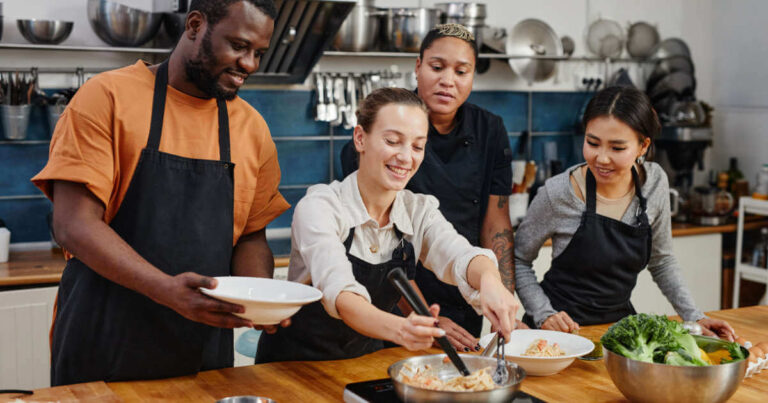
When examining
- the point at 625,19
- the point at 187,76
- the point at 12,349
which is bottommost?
the point at 12,349

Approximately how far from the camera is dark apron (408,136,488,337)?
2.50 metres

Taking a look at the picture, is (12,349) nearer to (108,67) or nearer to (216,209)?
(108,67)

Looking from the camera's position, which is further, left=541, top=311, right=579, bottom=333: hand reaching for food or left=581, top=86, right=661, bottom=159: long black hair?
left=581, top=86, right=661, bottom=159: long black hair

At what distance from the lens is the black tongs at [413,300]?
143 cm

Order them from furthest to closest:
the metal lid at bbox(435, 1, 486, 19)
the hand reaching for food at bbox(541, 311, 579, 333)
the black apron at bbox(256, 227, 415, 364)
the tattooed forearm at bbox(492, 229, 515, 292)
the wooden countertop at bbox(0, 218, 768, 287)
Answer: the metal lid at bbox(435, 1, 486, 19)
the wooden countertop at bbox(0, 218, 768, 287)
the tattooed forearm at bbox(492, 229, 515, 292)
the hand reaching for food at bbox(541, 311, 579, 333)
the black apron at bbox(256, 227, 415, 364)

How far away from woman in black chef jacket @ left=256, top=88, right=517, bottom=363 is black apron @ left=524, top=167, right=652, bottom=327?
0.54m

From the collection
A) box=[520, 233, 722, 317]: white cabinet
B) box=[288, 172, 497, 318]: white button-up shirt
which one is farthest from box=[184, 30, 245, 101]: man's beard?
box=[520, 233, 722, 317]: white cabinet

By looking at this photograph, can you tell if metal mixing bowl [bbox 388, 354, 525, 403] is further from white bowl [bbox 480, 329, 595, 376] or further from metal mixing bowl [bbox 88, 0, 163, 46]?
metal mixing bowl [bbox 88, 0, 163, 46]

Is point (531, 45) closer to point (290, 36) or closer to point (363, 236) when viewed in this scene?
point (290, 36)

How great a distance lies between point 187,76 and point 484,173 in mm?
1088

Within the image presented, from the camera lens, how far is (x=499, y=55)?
167 inches

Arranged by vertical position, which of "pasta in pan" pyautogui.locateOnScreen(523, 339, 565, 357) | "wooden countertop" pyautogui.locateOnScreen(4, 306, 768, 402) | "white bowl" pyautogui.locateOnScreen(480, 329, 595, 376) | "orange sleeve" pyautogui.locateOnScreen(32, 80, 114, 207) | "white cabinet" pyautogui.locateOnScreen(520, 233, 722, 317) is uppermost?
"orange sleeve" pyautogui.locateOnScreen(32, 80, 114, 207)

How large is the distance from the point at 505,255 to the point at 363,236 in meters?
0.69

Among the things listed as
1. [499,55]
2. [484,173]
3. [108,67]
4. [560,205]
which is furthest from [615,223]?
[108,67]
